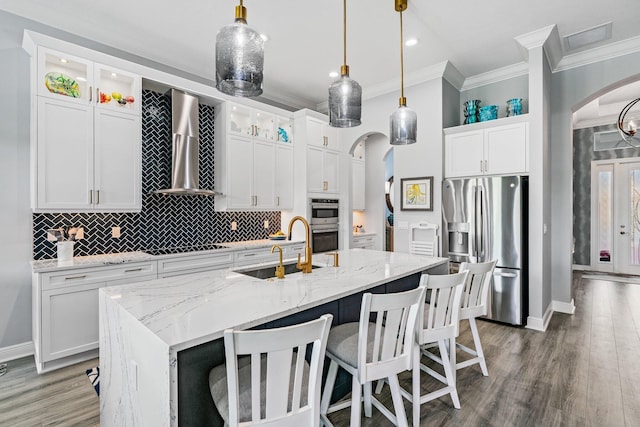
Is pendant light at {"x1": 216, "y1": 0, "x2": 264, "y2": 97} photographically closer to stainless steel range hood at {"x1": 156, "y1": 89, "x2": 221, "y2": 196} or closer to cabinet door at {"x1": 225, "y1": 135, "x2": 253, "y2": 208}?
stainless steel range hood at {"x1": 156, "y1": 89, "x2": 221, "y2": 196}

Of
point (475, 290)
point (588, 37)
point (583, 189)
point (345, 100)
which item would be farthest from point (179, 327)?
point (583, 189)

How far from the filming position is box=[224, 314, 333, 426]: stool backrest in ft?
3.54

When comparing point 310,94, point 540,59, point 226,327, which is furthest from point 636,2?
point 226,327

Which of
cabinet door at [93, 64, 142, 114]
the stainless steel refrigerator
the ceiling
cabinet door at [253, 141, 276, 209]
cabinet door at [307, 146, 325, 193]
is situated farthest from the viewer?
cabinet door at [307, 146, 325, 193]

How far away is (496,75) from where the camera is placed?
4.44 meters

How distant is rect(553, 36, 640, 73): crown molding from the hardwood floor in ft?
10.1

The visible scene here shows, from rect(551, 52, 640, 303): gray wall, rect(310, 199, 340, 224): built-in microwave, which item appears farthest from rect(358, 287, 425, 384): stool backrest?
rect(551, 52, 640, 303): gray wall

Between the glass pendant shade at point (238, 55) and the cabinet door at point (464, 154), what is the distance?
11.1ft

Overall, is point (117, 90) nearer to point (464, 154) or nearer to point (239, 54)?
point (239, 54)

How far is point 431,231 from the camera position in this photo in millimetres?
4449

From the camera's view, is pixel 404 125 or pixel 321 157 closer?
pixel 404 125

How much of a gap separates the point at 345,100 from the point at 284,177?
110 inches

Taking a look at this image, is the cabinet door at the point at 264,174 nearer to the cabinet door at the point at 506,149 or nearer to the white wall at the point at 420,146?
the white wall at the point at 420,146

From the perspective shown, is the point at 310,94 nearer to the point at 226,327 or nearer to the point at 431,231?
the point at 431,231
